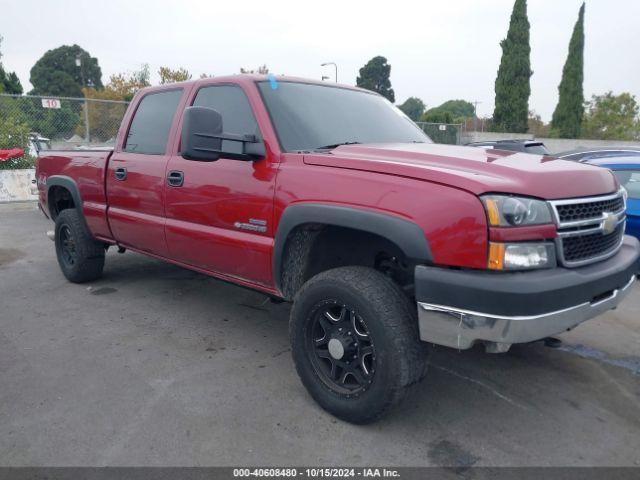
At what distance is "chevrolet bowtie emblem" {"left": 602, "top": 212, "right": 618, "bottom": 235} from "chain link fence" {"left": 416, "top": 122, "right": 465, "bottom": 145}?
18.0 m

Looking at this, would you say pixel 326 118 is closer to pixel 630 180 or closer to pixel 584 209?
pixel 584 209

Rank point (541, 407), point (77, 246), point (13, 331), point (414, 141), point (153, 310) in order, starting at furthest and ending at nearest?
point (77, 246) → point (153, 310) → point (13, 331) → point (414, 141) → point (541, 407)

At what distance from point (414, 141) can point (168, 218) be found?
6.42 ft

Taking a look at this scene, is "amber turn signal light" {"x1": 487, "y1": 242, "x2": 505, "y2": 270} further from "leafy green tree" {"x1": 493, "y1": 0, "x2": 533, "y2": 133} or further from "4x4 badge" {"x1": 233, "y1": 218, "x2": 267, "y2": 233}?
"leafy green tree" {"x1": 493, "y1": 0, "x2": 533, "y2": 133}

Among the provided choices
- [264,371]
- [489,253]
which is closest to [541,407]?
[489,253]

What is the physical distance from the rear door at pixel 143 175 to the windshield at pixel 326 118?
110 centimetres

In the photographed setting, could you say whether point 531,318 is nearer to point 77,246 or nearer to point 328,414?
point 328,414

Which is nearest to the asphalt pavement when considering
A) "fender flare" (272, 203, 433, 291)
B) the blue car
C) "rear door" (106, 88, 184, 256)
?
"rear door" (106, 88, 184, 256)

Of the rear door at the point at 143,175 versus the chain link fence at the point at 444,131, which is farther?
the chain link fence at the point at 444,131

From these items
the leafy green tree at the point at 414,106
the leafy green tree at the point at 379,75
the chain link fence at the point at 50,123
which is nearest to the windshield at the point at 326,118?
the chain link fence at the point at 50,123

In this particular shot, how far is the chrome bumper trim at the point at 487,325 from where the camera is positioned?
2.26 meters

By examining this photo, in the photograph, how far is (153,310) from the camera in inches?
183

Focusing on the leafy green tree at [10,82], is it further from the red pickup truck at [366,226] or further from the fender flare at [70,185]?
the red pickup truck at [366,226]

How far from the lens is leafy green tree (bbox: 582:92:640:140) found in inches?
1314
